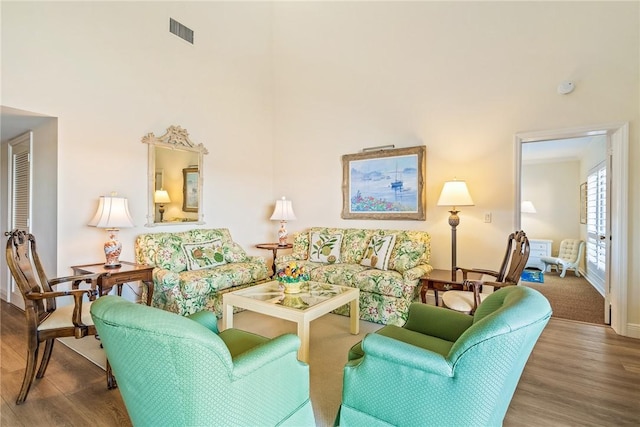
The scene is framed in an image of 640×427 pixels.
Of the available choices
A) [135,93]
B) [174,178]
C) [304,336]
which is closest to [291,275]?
[304,336]

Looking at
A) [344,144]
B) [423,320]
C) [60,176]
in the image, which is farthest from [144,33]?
[423,320]

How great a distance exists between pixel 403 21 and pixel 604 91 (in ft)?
7.55

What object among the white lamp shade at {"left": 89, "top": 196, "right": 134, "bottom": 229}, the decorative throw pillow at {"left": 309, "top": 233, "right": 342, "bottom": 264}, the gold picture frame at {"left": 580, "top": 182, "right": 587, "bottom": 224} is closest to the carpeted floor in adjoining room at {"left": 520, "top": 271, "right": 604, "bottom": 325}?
the gold picture frame at {"left": 580, "top": 182, "right": 587, "bottom": 224}

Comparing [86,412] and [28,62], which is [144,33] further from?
[86,412]

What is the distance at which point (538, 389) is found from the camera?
216cm

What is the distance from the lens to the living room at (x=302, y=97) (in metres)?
3.07

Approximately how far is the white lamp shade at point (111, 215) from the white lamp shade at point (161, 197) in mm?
696

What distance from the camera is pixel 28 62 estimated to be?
2.86m

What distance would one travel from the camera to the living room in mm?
3072

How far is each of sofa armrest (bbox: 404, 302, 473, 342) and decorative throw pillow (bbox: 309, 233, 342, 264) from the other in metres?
2.07

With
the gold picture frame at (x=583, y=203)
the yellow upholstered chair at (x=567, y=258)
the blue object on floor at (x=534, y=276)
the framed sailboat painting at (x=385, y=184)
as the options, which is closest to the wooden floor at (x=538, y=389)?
the framed sailboat painting at (x=385, y=184)

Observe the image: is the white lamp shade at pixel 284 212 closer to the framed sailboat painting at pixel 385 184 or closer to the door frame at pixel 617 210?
the framed sailboat painting at pixel 385 184

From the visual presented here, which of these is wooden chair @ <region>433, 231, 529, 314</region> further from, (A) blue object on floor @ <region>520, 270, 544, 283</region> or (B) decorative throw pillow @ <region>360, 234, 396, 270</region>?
(A) blue object on floor @ <region>520, 270, 544, 283</region>

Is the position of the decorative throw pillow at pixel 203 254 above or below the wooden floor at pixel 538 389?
above
